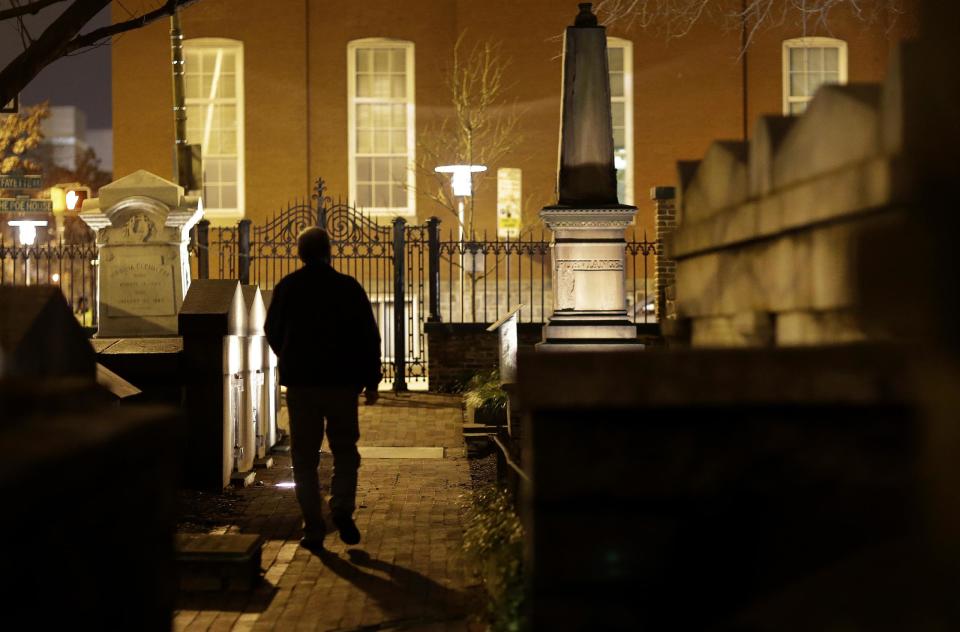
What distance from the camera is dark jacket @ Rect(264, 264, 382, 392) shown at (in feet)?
23.8

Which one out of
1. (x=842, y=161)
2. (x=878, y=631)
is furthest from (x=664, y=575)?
(x=842, y=161)

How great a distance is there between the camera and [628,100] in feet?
83.8

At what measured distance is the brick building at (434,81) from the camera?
2536cm

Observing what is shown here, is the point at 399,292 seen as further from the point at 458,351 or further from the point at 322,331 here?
the point at 322,331

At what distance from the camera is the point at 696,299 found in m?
5.10

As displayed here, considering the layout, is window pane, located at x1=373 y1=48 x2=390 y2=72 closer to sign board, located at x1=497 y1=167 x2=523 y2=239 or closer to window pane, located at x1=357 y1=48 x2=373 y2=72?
window pane, located at x1=357 y1=48 x2=373 y2=72

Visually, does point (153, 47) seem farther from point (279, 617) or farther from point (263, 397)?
point (279, 617)

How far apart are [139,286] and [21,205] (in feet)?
24.8

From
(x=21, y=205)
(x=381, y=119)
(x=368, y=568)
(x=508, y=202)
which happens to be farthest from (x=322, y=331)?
(x=381, y=119)

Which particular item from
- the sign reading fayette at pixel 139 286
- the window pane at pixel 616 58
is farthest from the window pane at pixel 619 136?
the sign reading fayette at pixel 139 286

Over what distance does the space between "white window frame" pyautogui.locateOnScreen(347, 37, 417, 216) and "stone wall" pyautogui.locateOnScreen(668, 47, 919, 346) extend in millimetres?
20738

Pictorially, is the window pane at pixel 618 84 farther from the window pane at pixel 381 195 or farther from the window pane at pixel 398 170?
the window pane at pixel 381 195

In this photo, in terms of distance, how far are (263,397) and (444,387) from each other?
277 inches

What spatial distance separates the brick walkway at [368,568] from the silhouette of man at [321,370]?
33 cm
